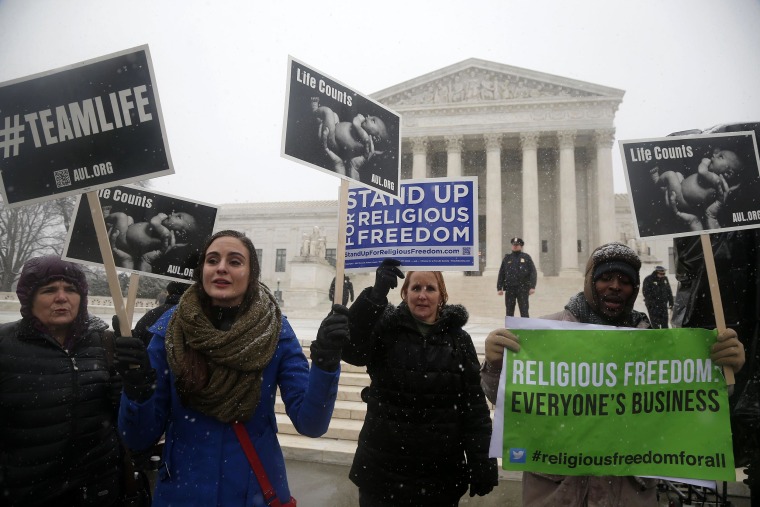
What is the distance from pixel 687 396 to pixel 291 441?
3942 mm

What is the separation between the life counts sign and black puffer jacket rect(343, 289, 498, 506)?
1318 mm

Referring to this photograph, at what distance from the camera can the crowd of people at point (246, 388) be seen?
1884 mm

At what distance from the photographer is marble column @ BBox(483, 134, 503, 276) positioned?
31297mm

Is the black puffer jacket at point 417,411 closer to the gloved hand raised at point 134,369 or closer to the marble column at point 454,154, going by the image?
the gloved hand raised at point 134,369

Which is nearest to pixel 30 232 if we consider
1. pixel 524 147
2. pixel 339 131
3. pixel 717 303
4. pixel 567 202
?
pixel 339 131

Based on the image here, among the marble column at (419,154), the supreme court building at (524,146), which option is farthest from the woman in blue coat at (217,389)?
the marble column at (419,154)

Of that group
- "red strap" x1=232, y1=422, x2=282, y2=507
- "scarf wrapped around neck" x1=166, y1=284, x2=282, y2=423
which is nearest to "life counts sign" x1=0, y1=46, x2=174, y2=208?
"scarf wrapped around neck" x1=166, y1=284, x2=282, y2=423

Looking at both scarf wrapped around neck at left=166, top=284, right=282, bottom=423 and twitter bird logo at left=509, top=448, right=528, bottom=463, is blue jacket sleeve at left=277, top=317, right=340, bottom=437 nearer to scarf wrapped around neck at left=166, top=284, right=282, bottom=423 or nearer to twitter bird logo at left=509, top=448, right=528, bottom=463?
scarf wrapped around neck at left=166, top=284, right=282, bottom=423

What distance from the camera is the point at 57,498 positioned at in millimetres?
2305

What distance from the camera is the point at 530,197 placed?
3139 cm

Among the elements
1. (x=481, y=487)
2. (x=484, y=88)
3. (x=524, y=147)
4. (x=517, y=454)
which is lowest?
(x=481, y=487)

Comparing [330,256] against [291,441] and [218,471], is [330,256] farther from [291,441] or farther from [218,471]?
[218,471]

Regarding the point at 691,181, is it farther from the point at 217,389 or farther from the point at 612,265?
the point at 217,389

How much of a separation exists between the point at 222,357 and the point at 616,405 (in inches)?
69.3
